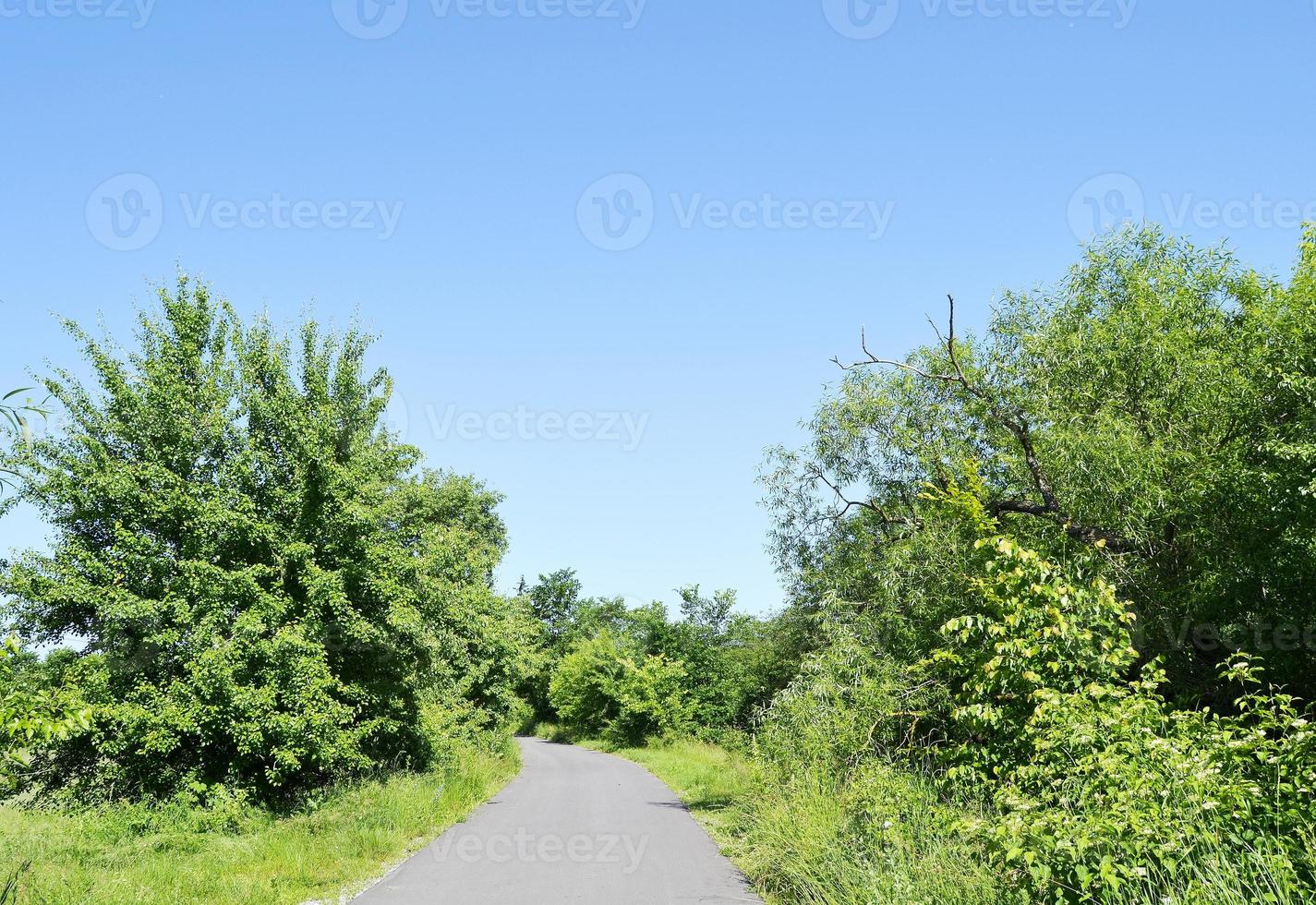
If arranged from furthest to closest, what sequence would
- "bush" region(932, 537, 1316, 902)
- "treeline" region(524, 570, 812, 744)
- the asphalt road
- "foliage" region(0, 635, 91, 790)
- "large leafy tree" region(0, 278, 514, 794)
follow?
"treeline" region(524, 570, 812, 744), "large leafy tree" region(0, 278, 514, 794), the asphalt road, "bush" region(932, 537, 1316, 902), "foliage" region(0, 635, 91, 790)

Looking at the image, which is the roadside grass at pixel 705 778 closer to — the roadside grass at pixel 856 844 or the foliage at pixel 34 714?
the roadside grass at pixel 856 844

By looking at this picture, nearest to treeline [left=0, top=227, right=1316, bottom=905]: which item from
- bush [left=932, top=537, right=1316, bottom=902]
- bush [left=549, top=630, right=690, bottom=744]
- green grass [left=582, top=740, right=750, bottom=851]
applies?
bush [left=932, top=537, right=1316, bottom=902]

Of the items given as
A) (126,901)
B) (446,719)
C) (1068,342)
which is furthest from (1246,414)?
(446,719)

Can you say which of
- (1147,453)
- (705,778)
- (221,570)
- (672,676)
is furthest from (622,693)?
(1147,453)

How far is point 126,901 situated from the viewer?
806cm

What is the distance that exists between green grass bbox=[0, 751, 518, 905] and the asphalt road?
0.60 metres

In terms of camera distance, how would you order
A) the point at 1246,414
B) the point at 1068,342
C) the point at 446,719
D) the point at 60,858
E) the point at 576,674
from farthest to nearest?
the point at 576,674 → the point at 446,719 → the point at 1068,342 → the point at 1246,414 → the point at 60,858

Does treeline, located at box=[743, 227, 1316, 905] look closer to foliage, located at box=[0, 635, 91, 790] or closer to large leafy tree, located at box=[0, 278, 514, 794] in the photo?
foliage, located at box=[0, 635, 91, 790]

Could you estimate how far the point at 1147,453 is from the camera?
12203 millimetres

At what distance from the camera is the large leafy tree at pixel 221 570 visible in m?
15.0

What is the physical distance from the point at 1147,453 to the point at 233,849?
13.9 metres

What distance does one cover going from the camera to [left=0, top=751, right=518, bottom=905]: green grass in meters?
8.81

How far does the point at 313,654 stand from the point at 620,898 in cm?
895

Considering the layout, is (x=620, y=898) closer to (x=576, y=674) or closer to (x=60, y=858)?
(x=60, y=858)
